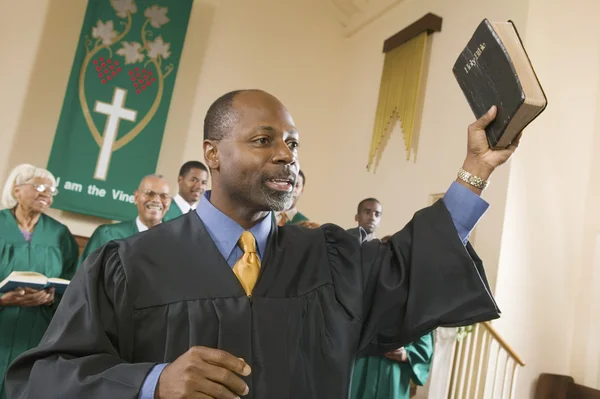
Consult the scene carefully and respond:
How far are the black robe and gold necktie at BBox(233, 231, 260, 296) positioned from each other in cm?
3

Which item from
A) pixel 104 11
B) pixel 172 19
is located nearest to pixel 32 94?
pixel 104 11

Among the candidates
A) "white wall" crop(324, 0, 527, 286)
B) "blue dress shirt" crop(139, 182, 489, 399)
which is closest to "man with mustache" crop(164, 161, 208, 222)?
"white wall" crop(324, 0, 527, 286)

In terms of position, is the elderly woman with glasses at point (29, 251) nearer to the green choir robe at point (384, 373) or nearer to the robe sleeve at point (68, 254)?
the robe sleeve at point (68, 254)

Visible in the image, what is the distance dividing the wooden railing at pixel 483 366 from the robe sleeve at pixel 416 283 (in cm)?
363

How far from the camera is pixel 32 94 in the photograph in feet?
24.3

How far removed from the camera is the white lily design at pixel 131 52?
24.9ft

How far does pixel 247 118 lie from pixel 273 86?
711 centimetres

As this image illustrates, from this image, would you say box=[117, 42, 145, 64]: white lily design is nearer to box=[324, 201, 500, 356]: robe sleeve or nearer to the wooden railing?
the wooden railing

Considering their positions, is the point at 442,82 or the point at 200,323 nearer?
the point at 200,323

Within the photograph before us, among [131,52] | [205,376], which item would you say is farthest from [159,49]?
[205,376]

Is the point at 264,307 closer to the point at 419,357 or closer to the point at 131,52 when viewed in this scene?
the point at 419,357

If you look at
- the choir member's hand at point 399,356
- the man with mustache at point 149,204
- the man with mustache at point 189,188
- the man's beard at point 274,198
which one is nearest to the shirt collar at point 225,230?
Result: the man's beard at point 274,198

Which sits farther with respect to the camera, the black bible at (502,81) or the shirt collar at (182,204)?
the shirt collar at (182,204)

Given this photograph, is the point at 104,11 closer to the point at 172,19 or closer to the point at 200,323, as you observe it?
the point at 172,19
